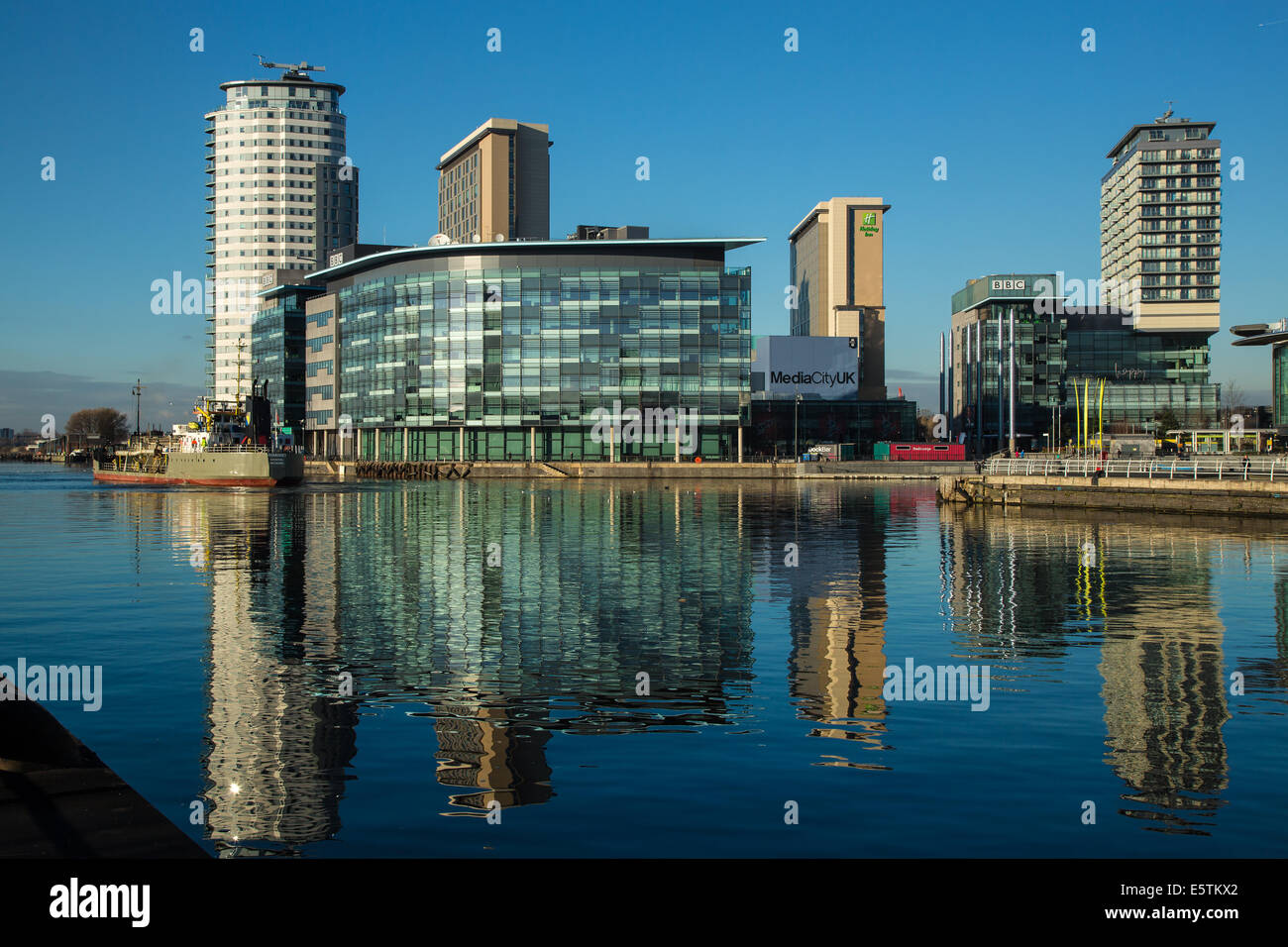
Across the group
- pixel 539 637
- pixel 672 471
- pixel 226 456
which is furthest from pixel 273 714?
pixel 672 471

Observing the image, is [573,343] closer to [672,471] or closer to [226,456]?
[672,471]

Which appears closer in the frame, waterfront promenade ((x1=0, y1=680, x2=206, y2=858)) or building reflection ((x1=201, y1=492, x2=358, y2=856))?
Result: waterfront promenade ((x1=0, y1=680, x2=206, y2=858))

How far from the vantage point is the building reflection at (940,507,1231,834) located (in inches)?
501

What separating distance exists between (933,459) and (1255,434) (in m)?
42.8

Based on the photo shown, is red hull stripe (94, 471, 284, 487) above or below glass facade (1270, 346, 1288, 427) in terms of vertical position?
below

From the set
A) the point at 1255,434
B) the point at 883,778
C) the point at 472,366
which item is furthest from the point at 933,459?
the point at 883,778

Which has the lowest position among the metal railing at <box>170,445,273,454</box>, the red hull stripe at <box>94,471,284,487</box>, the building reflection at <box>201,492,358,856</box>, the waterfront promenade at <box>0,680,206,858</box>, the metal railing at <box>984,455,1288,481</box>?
the building reflection at <box>201,492,358,856</box>

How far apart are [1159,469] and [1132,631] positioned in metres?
54.5

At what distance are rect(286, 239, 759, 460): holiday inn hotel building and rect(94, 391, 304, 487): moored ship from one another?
4399cm

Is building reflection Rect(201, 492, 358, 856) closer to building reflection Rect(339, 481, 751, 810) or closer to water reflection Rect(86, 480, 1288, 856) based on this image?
water reflection Rect(86, 480, 1288, 856)

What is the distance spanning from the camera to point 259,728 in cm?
1479

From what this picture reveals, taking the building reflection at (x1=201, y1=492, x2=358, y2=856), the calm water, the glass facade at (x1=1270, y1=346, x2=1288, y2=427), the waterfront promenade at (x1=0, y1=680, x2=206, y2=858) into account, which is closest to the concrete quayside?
the calm water

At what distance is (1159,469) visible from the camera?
2830 inches
